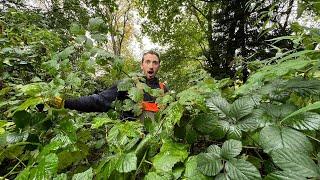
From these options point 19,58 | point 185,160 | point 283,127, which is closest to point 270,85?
point 283,127

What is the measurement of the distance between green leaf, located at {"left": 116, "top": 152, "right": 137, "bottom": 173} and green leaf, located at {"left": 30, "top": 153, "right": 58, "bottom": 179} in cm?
18

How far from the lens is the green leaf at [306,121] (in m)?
0.77

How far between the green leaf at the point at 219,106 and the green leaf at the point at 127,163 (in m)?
0.28

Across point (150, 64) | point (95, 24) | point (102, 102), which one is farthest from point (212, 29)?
point (95, 24)

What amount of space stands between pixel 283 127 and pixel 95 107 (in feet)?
4.78

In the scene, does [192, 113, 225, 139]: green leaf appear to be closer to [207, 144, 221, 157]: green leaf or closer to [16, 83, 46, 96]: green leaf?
[207, 144, 221, 157]: green leaf

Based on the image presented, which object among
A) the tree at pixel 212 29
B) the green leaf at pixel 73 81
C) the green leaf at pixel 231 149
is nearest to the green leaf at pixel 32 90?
the green leaf at pixel 73 81

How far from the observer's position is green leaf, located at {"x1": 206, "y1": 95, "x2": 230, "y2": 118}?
945 mm

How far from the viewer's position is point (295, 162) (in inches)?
26.7

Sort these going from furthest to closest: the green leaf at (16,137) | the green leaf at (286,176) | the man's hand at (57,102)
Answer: the man's hand at (57,102)
the green leaf at (16,137)
the green leaf at (286,176)

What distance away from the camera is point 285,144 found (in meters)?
0.75

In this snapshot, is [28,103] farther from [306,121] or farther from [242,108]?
[306,121]

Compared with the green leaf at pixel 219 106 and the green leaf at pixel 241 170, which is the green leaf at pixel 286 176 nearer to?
the green leaf at pixel 241 170

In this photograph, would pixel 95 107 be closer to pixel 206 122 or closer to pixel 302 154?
pixel 206 122
